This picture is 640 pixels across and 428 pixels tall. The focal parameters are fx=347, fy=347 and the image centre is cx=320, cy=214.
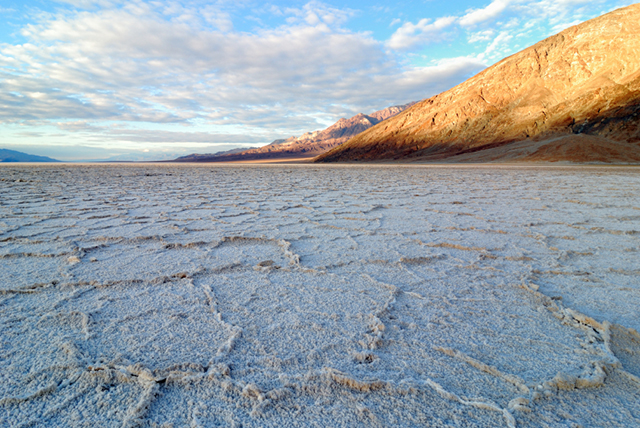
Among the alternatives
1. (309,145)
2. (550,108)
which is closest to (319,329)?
(550,108)

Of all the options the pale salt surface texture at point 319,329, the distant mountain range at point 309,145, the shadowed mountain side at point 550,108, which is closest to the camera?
the pale salt surface texture at point 319,329

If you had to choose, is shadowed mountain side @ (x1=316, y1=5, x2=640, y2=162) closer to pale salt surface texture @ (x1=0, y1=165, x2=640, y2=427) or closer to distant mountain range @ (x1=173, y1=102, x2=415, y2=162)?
pale salt surface texture @ (x1=0, y1=165, x2=640, y2=427)

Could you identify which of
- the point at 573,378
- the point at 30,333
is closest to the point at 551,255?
the point at 573,378

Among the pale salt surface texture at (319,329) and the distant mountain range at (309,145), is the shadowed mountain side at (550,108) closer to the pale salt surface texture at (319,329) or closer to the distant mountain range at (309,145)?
the pale salt surface texture at (319,329)

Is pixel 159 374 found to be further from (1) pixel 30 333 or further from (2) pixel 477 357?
(2) pixel 477 357

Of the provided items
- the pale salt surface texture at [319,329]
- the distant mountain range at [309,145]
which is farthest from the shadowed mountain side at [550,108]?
the distant mountain range at [309,145]

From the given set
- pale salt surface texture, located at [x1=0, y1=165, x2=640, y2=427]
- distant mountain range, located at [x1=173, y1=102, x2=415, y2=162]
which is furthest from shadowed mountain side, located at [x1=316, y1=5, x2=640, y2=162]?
distant mountain range, located at [x1=173, y1=102, x2=415, y2=162]

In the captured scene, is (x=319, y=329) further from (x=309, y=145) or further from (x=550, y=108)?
(x=309, y=145)
